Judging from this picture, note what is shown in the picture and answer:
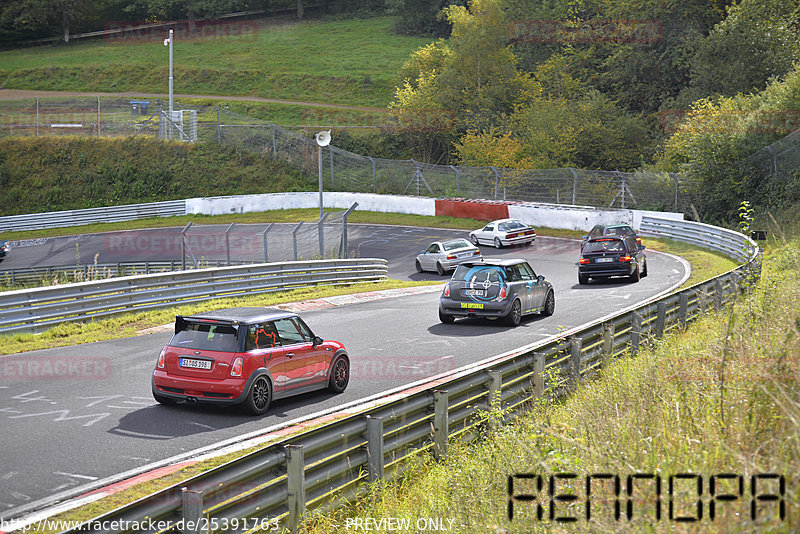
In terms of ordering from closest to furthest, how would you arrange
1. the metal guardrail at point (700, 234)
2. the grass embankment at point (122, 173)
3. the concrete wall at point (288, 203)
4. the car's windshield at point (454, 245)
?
the metal guardrail at point (700, 234) < the car's windshield at point (454, 245) < the concrete wall at point (288, 203) < the grass embankment at point (122, 173)

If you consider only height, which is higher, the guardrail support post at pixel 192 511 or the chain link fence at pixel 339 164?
the chain link fence at pixel 339 164

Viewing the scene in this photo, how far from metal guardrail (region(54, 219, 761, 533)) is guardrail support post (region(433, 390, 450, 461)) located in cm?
1

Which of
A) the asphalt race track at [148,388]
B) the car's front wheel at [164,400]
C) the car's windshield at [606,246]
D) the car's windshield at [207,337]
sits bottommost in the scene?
the asphalt race track at [148,388]

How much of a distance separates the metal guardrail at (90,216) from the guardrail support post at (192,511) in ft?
150

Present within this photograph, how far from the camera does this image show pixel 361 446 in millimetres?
7379

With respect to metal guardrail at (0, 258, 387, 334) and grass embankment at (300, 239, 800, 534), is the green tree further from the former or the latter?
grass embankment at (300, 239, 800, 534)

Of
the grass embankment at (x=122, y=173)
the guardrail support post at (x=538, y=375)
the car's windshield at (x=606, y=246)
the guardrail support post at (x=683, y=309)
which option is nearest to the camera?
the guardrail support post at (x=538, y=375)

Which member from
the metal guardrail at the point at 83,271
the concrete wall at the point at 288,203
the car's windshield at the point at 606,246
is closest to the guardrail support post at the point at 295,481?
the car's windshield at the point at 606,246

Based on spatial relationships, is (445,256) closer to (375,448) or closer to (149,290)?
(149,290)

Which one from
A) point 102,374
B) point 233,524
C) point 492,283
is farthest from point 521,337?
point 233,524

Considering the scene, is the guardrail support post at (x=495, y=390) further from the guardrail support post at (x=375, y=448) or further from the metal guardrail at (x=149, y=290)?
the metal guardrail at (x=149, y=290)

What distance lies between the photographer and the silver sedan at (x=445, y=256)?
32500 mm

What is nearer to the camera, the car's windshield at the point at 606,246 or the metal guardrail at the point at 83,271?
the car's windshield at the point at 606,246

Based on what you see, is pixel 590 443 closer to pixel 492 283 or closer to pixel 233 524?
pixel 233 524
